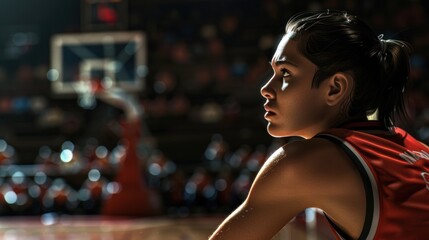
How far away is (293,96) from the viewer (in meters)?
0.81

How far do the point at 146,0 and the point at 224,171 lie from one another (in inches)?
150

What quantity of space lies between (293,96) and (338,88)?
0.18 ft

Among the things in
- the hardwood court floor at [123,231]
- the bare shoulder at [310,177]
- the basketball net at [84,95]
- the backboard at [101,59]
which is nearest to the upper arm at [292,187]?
the bare shoulder at [310,177]

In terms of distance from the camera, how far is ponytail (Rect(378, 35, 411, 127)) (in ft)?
2.70

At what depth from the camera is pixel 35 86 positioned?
29.7 feet

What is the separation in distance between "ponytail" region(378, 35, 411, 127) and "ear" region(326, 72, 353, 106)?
0.05 metres

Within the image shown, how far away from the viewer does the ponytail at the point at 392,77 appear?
82cm

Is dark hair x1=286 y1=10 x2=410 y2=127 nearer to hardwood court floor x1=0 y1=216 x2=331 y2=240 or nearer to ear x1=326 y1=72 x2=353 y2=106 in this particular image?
ear x1=326 y1=72 x2=353 y2=106

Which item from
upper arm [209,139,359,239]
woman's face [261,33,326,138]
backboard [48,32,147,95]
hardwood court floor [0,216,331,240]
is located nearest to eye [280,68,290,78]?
woman's face [261,33,326,138]

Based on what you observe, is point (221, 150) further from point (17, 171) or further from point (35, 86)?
point (35, 86)

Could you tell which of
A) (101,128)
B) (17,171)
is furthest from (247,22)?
(17,171)

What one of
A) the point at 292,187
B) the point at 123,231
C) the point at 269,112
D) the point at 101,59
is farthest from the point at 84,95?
the point at 292,187

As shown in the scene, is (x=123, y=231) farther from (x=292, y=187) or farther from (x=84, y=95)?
(x=84, y=95)

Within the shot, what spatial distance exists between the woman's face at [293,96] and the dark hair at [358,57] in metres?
0.01
